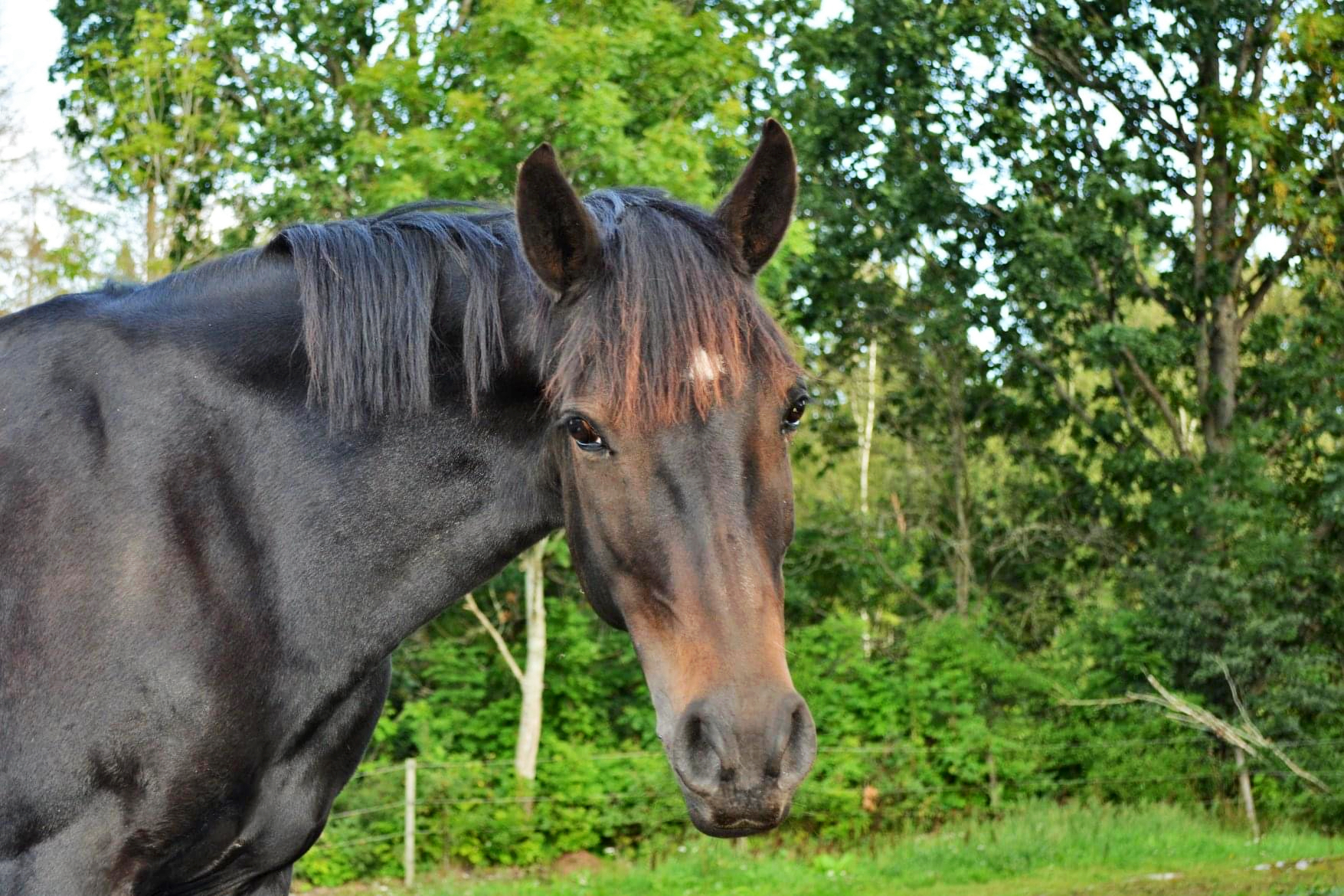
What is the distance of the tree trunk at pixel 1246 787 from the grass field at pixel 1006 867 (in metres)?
0.31

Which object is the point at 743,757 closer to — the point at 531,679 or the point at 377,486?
the point at 377,486

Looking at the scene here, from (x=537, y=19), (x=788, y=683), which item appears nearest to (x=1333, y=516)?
(x=537, y=19)

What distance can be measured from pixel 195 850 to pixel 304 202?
1080 centimetres

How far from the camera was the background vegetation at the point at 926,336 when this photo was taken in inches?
494

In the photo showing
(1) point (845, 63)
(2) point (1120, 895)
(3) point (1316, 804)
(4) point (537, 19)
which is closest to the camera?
(2) point (1120, 895)

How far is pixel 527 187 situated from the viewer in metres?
2.48

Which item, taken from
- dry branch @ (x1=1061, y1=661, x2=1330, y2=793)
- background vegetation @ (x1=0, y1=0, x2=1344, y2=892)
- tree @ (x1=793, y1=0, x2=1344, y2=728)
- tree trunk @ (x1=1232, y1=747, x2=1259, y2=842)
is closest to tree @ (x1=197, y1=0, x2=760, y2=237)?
background vegetation @ (x1=0, y1=0, x2=1344, y2=892)

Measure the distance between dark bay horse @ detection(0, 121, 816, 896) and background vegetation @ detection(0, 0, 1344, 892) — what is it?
8501mm

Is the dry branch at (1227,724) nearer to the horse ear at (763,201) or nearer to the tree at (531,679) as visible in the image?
the tree at (531,679)

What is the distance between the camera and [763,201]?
2.68m

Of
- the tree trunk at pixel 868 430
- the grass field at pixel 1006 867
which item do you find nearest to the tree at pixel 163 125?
the grass field at pixel 1006 867

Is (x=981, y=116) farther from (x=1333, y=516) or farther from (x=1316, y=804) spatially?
(x=1316, y=804)

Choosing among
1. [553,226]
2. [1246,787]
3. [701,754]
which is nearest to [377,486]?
[553,226]

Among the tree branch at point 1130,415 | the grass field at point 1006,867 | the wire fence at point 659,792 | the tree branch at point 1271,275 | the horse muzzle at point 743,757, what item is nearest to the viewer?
the horse muzzle at point 743,757
